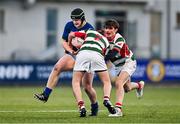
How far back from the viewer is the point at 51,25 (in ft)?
168

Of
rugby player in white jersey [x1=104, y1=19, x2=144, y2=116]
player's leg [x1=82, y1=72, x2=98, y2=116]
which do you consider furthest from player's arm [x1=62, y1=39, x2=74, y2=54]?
rugby player in white jersey [x1=104, y1=19, x2=144, y2=116]

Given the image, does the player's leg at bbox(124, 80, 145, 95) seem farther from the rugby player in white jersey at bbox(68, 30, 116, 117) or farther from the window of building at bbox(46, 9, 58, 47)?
the window of building at bbox(46, 9, 58, 47)

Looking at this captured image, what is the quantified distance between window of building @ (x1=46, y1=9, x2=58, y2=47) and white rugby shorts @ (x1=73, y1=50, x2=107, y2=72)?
33036 mm

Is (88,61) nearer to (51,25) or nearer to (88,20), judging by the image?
(51,25)

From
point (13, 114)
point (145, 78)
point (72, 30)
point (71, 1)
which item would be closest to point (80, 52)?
Result: point (72, 30)

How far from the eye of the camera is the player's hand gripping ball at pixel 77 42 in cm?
1811

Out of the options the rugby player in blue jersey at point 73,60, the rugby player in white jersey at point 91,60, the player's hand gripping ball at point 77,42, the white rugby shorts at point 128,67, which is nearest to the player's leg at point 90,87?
the rugby player in blue jersey at point 73,60

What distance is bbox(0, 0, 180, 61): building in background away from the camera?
4938cm

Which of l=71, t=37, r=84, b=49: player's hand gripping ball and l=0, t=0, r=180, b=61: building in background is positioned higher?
l=71, t=37, r=84, b=49: player's hand gripping ball

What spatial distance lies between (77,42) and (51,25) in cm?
3325

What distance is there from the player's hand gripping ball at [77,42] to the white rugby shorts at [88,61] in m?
0.41

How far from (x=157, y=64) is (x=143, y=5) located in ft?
41.4

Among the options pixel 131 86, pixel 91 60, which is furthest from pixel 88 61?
pixel 131 86

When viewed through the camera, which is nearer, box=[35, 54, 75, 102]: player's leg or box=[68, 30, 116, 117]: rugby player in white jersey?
box=[68, 30, 116, 117]: rugby player in white jersey
